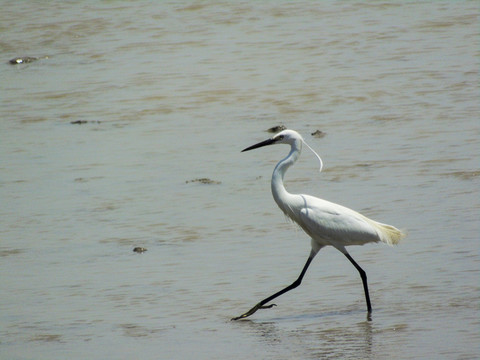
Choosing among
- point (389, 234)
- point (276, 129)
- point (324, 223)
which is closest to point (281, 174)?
point (324, 223)

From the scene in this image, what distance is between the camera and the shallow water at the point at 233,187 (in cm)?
708

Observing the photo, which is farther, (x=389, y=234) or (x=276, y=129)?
(x=276, y=129)

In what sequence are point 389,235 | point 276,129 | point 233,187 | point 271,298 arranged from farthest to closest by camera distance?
point 276,129 → point 233,187 → point 389,235 → point 271,298

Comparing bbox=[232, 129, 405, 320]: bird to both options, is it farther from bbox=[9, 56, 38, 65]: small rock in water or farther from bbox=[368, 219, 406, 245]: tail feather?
bbox=[9, 56, 38, 65]: small rock in water

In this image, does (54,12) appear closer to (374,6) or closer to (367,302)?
(374,6)

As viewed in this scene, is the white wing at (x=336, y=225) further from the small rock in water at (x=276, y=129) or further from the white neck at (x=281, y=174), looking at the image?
the small rock in water at (x=276, y=129)

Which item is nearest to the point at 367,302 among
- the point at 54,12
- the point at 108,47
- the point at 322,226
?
the point at 322,226

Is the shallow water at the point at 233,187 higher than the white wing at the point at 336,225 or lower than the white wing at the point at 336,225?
lower

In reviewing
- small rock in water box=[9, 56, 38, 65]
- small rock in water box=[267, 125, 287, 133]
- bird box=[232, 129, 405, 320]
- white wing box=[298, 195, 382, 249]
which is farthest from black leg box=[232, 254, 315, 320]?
small rock in water box=[9, 56, 38, 65]

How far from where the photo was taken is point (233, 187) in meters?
10.5

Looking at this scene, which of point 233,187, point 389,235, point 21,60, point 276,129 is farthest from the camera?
point 21,60

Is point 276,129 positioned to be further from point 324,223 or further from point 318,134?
point 324,223

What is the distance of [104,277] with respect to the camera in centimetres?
821

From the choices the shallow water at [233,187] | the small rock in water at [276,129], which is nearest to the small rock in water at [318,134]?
the shallow water at [233,187]
